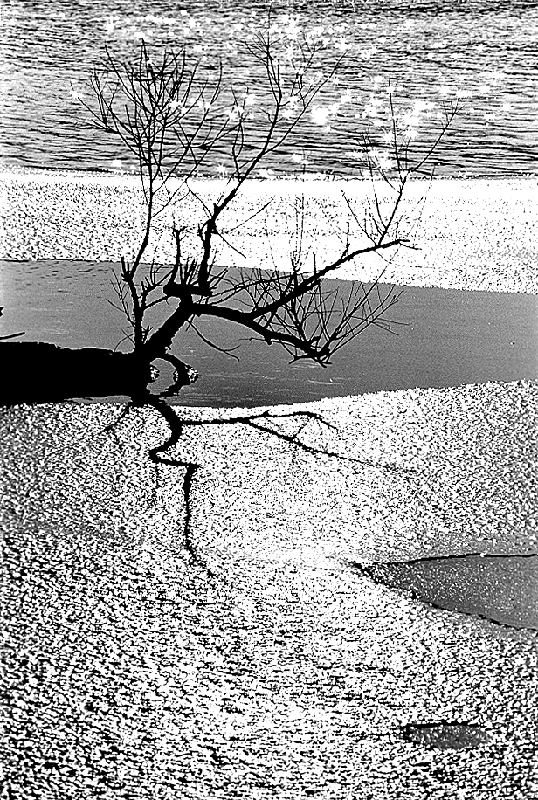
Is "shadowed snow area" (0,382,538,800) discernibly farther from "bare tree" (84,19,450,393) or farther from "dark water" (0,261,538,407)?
"bare tree" (84,19,450,393)

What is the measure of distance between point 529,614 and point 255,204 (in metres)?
6.23

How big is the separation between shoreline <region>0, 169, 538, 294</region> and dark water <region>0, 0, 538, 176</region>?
26.5 inches

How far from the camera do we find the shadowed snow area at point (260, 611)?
296 cm

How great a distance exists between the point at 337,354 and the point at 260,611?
2.73m

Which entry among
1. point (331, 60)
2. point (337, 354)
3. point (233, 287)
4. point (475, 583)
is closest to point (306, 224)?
point (233, 287)

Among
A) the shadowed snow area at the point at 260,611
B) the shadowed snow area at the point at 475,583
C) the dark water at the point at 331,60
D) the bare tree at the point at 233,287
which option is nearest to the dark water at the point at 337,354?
the bare tree at the point at 233,287

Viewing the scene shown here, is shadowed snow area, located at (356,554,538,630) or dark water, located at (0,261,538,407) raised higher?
shadowed snow area, located at (356,554,538,630)

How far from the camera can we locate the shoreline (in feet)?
25.8

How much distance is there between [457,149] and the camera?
38.2ft

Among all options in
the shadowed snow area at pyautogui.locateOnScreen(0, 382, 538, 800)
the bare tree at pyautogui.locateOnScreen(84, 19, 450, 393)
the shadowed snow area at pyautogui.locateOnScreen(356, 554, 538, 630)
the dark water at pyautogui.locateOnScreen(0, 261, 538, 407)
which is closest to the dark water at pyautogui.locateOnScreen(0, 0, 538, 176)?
the bare tree at pyautogui.locateOnScreen(84, 19, 450, 393)

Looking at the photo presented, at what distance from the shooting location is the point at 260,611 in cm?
365

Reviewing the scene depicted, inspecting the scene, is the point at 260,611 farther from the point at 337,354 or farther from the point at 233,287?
the point at 233,287

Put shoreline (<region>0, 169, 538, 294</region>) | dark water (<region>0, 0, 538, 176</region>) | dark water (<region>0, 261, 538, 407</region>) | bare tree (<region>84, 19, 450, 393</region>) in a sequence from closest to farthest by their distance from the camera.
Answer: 1. dark water (<region>0, 261, 538, 407</region>)
2. bare tree (<region>84, 19, 450, 393</region>)
3. shoreline (<region>0, 169, 538, 294</region>)
4. dark water (<region>0, 0, 538, 176</region>)

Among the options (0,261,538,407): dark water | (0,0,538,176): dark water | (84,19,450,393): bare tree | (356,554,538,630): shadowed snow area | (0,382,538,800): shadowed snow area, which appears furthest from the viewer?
(0,0,538,176): dark water
